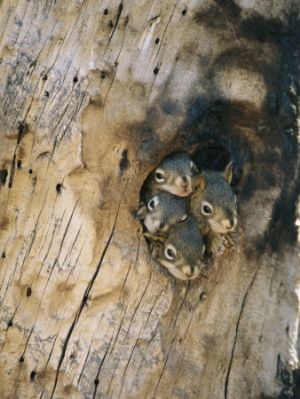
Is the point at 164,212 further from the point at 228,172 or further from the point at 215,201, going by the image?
the point at 228,172

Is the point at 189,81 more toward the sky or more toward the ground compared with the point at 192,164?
more toward the sky

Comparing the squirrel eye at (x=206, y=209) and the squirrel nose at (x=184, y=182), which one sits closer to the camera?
the squirrel nose at (x=184, y=182)

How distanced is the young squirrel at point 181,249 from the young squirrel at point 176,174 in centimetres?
26

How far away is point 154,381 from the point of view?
4.48m

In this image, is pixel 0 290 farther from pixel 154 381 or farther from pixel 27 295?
pixel 154 381

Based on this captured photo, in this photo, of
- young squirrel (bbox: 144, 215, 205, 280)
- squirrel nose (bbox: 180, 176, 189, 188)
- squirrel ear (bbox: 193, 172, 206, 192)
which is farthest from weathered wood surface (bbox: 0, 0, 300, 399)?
squirrel ear (bbox: 193, 172, 206, 192)

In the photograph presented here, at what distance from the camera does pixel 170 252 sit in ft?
15.1

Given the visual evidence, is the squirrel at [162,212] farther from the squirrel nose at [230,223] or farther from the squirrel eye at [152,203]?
the squirrel nose at [230,223]

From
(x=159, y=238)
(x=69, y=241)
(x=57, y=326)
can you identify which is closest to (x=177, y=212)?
(x=159, y=238)

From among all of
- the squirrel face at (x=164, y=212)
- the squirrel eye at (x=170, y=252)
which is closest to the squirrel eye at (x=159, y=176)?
the squirrel face at (x=164, y=212)

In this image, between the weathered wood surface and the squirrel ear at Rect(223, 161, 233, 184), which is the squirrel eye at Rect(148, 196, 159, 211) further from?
the squirrel ear at Rect(223, 161, 233, 184)

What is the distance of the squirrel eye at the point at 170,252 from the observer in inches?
179

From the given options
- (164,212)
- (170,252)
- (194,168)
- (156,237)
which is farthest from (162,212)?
(194,168)

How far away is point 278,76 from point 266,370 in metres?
2.10
